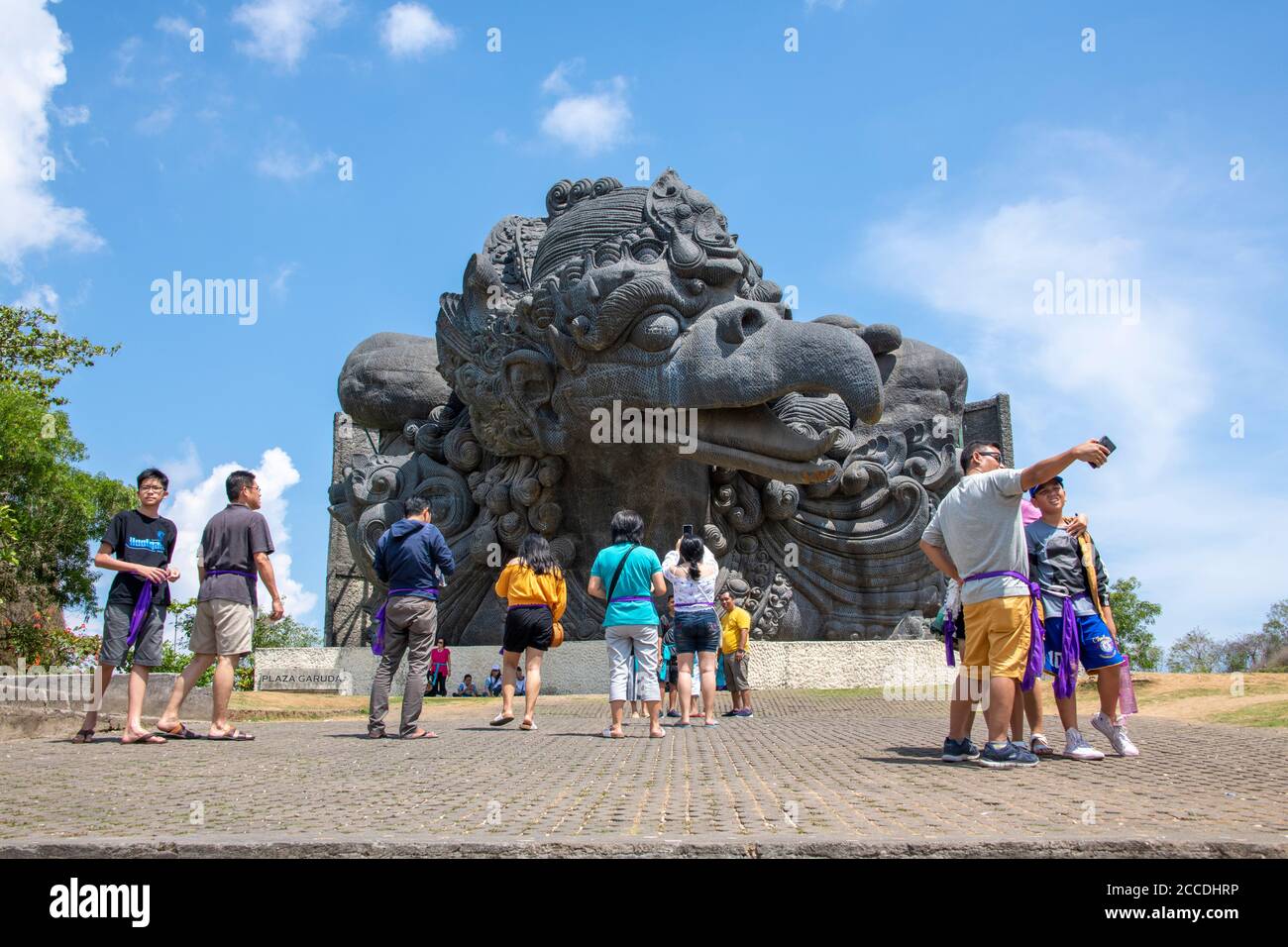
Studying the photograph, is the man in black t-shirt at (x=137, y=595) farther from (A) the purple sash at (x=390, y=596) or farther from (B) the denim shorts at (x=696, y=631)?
(B) the denim shorts at (x=696, y=631)

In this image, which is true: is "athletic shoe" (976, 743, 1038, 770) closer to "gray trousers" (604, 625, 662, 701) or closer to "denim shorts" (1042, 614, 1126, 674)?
"denim shorts" (1042, 614, 1126, 674)

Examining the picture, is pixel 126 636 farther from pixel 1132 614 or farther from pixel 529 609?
pixel 1132 614

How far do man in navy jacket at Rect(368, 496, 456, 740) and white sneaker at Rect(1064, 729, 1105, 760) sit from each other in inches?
148

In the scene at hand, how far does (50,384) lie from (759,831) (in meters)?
25.9

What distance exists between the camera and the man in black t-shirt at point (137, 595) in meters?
6.34

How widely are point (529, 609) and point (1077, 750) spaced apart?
11.7 feet

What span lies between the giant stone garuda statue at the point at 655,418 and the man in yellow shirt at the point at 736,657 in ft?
10.0

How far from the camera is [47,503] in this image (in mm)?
28609

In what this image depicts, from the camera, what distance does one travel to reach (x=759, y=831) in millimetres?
3148

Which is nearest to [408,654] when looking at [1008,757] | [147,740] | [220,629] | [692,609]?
[220,629]

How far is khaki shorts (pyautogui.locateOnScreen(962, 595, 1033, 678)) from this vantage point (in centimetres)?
500

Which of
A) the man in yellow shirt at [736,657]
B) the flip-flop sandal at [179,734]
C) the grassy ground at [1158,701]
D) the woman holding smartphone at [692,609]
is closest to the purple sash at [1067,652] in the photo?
the woman holding smartphone at [692,609]

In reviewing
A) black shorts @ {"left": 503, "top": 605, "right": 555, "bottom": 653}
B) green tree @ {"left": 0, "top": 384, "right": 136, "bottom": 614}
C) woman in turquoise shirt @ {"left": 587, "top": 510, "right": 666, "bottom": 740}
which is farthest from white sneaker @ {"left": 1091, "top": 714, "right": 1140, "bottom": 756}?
green tree @ {"left": 0, "top": 384, "right": 136, "bottom": 614}
